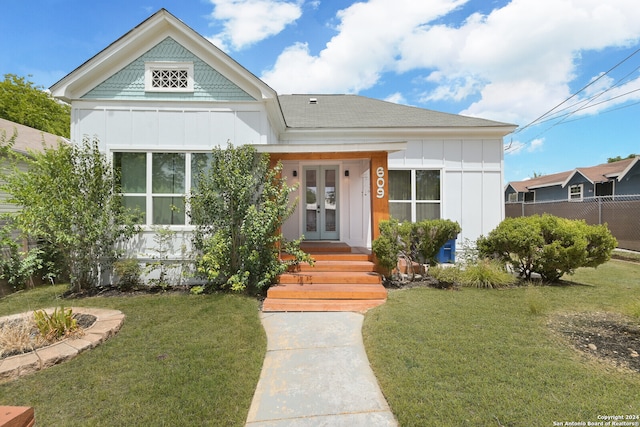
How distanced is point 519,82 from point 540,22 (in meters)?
8.42

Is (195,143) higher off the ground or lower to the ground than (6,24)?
lower

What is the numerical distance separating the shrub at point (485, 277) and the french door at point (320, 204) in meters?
3.80

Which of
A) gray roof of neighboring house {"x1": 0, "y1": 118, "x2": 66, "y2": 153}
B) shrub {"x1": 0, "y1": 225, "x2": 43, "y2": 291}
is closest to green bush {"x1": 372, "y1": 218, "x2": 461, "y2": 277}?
shrub {"x1": 0, "y1": 225, "x2": 43, "y2": 291}

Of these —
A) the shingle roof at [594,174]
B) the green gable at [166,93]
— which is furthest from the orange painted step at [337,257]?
the shingle roof at [594,174]

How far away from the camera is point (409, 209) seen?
28.5ft

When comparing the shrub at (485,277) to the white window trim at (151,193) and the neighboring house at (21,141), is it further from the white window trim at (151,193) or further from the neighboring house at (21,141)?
the neighboring house at (21,141)

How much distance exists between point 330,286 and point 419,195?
14.6 feet

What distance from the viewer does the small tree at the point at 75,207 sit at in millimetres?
5691

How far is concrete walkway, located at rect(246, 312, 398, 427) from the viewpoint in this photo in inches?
96.8

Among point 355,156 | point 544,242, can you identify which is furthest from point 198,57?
point 544,242

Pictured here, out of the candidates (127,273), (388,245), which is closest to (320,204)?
(388,245)

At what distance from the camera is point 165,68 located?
269 inches

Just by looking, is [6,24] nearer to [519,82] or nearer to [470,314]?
[470,314]

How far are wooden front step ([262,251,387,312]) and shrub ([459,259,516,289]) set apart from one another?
2048 mm
